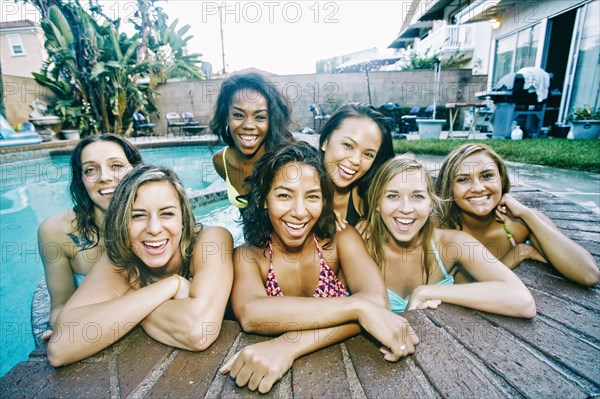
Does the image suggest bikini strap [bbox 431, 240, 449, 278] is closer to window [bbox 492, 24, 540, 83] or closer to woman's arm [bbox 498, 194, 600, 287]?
woman's arm [bbox 498, 194, 600, 287]

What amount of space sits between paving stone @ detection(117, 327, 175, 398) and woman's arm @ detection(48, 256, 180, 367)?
0.08 m

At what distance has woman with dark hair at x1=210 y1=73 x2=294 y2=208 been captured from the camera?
2873 mm

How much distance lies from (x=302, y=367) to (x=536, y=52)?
1258cm

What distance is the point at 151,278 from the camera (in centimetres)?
185

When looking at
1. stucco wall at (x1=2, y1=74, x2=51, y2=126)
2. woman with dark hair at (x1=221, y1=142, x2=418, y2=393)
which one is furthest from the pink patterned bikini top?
stucco wall at (x1=2, y1=74, x2=51, y2=126)

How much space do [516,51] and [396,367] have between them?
13.5 meters

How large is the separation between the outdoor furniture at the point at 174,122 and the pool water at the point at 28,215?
2.90 meters

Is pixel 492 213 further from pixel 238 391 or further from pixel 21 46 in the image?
pixel 21 46

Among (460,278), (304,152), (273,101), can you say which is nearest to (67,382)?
(304,152)

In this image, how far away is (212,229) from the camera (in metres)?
1.85

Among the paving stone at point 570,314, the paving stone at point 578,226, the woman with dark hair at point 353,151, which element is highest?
the woman with dark hair at point 353,151

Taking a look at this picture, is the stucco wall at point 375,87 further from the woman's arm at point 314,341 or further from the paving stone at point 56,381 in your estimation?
the paving stone at point 56,381

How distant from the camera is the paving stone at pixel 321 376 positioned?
105 centimetres

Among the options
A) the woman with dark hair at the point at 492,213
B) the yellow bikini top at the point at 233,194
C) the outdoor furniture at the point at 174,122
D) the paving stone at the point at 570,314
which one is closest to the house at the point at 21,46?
the outdoor furniture at the point at 174,122
